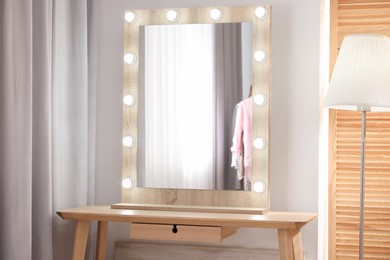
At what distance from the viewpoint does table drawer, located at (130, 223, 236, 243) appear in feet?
9.95

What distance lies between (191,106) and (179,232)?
665mm

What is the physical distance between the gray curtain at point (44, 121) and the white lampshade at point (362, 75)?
122cm

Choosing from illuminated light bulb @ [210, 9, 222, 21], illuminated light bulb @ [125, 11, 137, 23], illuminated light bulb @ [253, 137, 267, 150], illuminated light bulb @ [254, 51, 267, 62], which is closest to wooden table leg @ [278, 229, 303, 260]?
illuminated light bulb @ [253, 137, 267, 150]

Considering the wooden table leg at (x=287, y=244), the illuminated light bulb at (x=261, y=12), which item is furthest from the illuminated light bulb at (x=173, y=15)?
the wooden table leg at (x=287, y=244)

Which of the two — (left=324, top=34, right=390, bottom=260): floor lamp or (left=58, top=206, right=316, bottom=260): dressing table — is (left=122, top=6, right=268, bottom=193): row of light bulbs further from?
(left=324, top=34, right=390, bottom=260): floor lamp

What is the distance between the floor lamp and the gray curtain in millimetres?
1217

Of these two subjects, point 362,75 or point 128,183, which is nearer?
point 362,75

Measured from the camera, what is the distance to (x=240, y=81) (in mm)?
3361

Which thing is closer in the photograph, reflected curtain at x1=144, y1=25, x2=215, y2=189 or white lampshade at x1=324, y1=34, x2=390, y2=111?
white lampshade at x1=324, y1=34, x2=390, y2=111

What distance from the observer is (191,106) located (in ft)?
11.3

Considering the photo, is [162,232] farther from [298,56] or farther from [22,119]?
[298,56]

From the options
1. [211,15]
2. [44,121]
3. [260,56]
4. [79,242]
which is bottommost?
[79,242]

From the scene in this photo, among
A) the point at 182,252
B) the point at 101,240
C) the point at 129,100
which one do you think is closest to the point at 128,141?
the point at 129,100

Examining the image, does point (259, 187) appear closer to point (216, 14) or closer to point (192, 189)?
point (192, 189)
